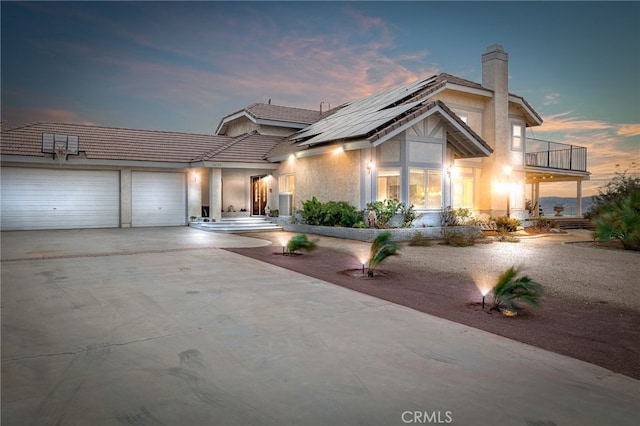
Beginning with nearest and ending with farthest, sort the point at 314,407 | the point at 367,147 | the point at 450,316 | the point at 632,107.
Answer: the point at 314,407 < the point at 450,316 < the point at 367,147 < the point at 632,107

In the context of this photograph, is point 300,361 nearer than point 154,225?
Yes

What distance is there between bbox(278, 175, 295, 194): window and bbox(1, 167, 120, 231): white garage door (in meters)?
8.30

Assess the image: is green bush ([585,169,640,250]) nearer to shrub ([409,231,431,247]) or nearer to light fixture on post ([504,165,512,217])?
light fixture on post ([504,165,512,217])

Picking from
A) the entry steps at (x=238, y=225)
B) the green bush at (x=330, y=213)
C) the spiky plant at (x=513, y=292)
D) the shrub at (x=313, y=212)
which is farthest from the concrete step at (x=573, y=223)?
the spiky plant at (x=513, y=292)

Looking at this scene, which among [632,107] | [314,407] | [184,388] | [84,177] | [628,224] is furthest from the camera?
[632,107]

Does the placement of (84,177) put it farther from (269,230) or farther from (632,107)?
(632,107)

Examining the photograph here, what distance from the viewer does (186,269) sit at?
29.0 feet

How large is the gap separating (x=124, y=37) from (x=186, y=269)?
16.6m

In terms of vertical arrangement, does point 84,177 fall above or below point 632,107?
below

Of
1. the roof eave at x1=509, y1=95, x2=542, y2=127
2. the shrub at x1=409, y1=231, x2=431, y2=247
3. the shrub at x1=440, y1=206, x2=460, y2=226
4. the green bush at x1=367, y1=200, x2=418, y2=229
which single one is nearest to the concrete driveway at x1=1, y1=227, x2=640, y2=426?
the shrub at x1=409, y1=231, x2=431, y2=247

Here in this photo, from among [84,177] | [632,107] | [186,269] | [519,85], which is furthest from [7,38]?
[632,107]

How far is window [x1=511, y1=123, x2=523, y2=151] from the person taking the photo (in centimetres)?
2316

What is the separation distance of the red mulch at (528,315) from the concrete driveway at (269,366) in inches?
13.9

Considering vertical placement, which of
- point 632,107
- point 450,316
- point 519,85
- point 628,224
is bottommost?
point 450,316
